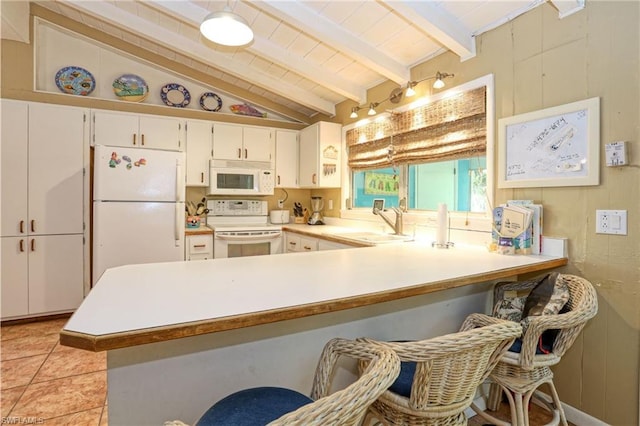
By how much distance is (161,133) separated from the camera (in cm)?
366

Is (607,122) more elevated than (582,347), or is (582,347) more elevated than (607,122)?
(607,122)

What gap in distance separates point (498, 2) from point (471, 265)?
1686 mm

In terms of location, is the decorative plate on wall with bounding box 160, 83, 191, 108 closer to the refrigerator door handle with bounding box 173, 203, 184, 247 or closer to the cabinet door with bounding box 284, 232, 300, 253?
the refrigerator door handle with bounding box 173, 203, 184, 247

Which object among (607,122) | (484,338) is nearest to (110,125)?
(484,338)

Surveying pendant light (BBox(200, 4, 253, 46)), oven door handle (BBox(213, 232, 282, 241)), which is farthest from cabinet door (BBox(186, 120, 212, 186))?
pendant light (BBox(200, 4, 253, 46))

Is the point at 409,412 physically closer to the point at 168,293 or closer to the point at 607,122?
the point at 168,293

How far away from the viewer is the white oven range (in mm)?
3510

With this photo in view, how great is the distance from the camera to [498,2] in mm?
2088

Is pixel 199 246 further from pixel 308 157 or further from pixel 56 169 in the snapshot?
pixel 308 157

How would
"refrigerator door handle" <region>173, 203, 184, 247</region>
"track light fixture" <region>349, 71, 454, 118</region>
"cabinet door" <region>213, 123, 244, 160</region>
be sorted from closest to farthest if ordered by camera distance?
"track light fixture" <region>349, 71, 454, 118</region> → "refrigerator door handle" <region>173, 203, 184, 247</region> → "cabinet door" <region>213, 123, 244, 160</region>

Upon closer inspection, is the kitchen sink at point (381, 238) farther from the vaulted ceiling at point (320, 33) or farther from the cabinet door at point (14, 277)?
the cabinet door at point (14, 277)

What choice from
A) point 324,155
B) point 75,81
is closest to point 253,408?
point 324,155

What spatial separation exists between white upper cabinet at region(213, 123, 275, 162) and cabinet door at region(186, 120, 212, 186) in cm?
9

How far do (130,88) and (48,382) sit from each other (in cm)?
292
